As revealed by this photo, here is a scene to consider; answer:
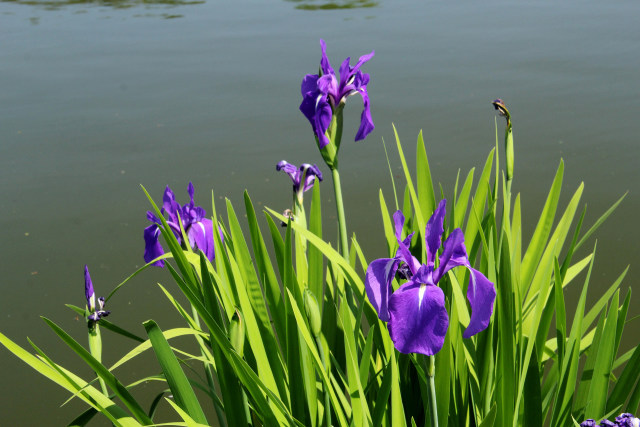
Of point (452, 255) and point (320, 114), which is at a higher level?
point (320, 114)

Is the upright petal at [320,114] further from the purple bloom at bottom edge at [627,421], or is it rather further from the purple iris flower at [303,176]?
the purple bloom at bottom edge at [627,421]

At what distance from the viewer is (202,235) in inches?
69.6

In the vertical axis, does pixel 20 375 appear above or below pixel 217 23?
below

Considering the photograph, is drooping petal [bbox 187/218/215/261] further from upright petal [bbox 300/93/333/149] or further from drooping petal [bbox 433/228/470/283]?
drooping petal [bbox 433/228/470/283]

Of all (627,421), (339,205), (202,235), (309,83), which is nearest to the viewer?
(627,421)

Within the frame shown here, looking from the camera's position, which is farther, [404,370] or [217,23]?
[217,23]

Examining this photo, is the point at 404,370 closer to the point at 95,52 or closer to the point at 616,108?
the point at 616,108

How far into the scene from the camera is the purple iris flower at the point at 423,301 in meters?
1.03

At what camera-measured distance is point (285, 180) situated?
4.34 m

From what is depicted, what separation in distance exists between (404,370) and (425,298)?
607 millimetres

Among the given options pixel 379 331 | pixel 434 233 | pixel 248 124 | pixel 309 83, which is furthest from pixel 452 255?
pixel 248 124

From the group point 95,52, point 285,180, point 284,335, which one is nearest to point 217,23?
point 95,52

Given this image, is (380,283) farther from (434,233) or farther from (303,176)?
(303,176)

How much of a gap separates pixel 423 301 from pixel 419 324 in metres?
0.04
